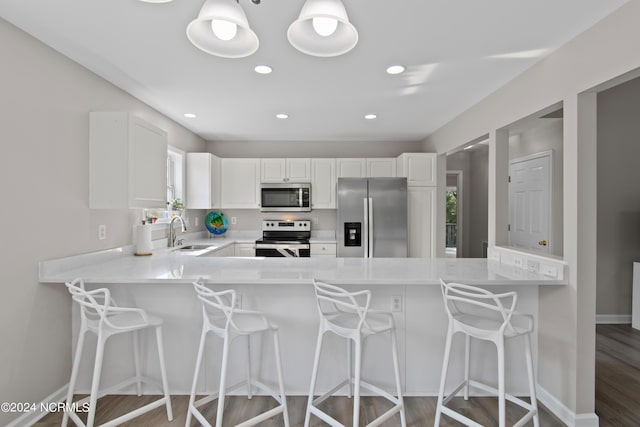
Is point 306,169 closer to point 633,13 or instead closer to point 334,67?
point 334,67

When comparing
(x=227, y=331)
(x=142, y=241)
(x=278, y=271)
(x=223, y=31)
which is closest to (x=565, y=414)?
(x=278, y=271)

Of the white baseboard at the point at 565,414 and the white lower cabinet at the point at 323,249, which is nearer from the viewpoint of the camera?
the white baseboard at the point at 565,414

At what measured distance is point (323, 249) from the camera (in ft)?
15.2

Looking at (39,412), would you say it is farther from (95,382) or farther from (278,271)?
(278,271)

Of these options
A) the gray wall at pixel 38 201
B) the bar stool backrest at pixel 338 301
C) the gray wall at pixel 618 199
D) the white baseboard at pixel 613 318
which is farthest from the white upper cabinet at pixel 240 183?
the white baseboard at pixel 613 318

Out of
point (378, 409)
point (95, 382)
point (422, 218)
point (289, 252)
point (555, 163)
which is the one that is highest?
point (555, 163)

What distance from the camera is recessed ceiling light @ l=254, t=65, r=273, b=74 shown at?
2.47 m

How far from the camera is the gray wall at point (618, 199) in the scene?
3.67 meters

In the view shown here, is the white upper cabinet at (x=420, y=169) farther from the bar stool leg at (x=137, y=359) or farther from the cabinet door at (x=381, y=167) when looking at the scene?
the bar stool leg at (x=137, y=359)

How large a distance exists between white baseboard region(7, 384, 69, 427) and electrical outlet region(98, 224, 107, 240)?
41.1 inches

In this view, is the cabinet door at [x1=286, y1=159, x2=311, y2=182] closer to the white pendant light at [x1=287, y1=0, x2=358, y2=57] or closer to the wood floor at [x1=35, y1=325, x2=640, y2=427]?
the wood floor at [x1=35, y1=325, x2=640, y2=427]

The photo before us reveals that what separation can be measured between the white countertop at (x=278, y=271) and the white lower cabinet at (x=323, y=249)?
1809 millimetres

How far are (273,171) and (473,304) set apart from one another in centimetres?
341

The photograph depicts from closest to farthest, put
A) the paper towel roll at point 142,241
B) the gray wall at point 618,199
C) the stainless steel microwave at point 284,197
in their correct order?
the paper towel roll at point 142,241 → the gray wall at point 618,199 → the stainless steel microwave at point 284,197
